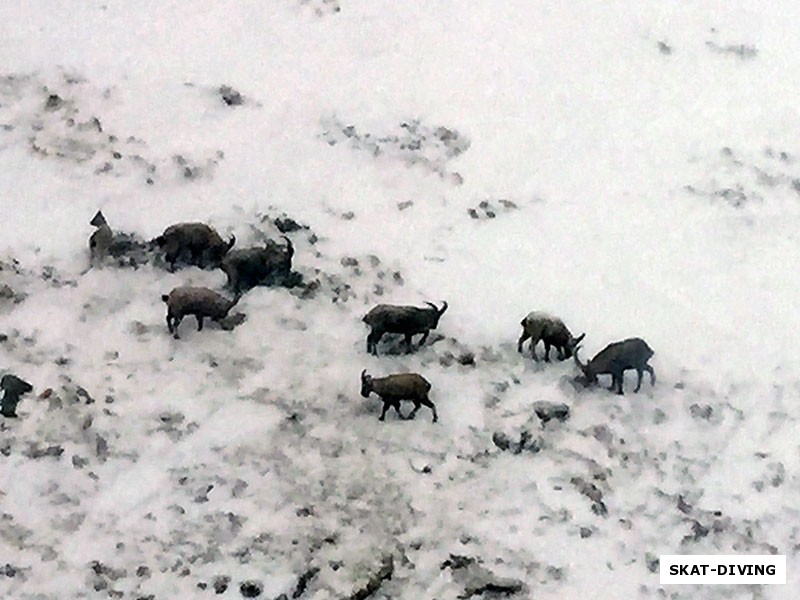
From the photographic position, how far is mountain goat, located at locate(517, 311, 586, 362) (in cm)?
1116

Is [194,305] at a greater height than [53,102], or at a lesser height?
lesser

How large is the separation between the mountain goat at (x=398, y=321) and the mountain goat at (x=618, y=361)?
1.63m

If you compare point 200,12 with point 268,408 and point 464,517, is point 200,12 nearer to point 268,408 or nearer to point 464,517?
point 268,408

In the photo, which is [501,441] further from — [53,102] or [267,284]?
[53,102]

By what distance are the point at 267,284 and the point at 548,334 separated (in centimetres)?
312

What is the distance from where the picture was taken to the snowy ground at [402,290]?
8.97 metres

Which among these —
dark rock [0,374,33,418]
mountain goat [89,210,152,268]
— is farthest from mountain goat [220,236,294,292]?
dark rock [0,374,33,418]

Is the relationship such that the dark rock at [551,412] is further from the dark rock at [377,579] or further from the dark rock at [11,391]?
the dark rock at [11,391]

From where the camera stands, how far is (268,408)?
33.7 feet

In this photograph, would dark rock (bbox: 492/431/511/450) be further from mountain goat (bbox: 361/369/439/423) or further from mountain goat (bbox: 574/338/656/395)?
mountain goat (bbox: 574/338/656/395)

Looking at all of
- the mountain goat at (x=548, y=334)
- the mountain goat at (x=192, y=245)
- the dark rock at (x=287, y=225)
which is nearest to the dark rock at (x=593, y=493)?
the mountain goat at (x=548, y=334)

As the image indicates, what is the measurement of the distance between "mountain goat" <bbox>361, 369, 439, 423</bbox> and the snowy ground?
24 centimetres

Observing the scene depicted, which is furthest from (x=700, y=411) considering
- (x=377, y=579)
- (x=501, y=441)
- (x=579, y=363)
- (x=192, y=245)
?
(x=192, y=245)

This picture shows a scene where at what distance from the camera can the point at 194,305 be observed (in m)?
11.0
